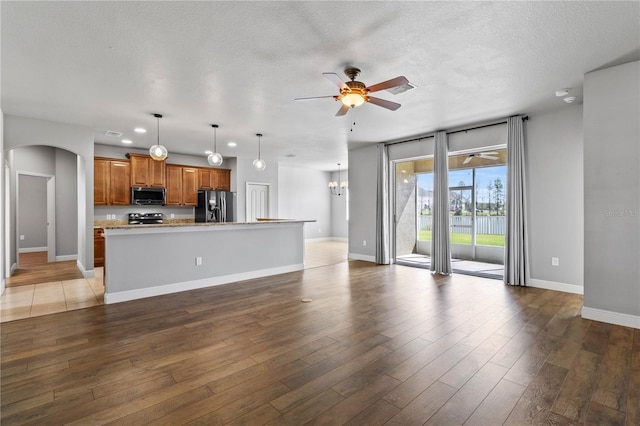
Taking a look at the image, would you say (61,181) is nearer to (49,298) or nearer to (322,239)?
(49,298)

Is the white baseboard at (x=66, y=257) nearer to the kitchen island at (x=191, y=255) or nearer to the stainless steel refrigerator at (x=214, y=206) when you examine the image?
the stainless steel refrigerator at (x=214, y=206)

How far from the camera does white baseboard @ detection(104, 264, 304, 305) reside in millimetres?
4223

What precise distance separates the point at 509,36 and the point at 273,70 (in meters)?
2.32

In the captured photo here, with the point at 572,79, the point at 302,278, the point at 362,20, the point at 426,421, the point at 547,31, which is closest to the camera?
the point at 426,421

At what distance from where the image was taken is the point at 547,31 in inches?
105

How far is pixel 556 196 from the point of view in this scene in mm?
4789

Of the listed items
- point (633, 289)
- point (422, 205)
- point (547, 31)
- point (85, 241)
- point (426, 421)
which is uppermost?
point (547, 31)

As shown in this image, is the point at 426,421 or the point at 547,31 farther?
the point at 547,31

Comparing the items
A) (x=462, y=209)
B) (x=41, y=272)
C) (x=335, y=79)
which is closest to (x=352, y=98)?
(x=335, y=79)

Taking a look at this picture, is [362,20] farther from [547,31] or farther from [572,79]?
[572,79]

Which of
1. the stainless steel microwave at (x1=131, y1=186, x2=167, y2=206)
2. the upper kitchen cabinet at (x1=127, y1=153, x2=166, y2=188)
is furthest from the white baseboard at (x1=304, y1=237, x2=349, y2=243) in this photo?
the upper kitchen cabinet at (x1=127, y1=153, x2=166, y2=188)

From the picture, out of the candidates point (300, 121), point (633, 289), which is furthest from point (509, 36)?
point (300, 121)

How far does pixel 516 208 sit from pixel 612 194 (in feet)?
5.60

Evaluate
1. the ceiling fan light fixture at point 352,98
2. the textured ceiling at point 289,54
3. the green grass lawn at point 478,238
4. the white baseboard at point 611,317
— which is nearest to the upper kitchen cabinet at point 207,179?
the textured ceiling at point 289,54
